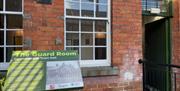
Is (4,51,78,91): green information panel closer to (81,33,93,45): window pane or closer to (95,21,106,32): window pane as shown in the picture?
(81,33,93,45): window pane

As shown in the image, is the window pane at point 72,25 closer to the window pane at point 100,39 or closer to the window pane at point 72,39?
the window pane at point 72,39

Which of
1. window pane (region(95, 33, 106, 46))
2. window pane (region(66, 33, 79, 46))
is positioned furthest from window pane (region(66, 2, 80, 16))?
window pane (region(95, 33, 106, 46))

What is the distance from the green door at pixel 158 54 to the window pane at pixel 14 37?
305 centimetres

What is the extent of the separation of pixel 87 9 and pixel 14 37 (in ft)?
4.87

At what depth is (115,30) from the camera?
19.7 ft

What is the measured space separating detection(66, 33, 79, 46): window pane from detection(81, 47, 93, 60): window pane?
0.69 feet

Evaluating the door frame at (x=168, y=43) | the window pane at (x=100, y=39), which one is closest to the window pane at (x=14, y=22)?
the window pane at (x=100, y=39)

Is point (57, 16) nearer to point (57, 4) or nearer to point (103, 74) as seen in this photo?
point (57, 4)

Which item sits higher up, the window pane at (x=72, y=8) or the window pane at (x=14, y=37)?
the window pane at (x=72, y=8)

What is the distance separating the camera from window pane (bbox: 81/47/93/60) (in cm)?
587

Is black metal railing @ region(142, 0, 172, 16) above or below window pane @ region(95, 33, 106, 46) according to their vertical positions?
above

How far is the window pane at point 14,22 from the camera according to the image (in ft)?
17.1

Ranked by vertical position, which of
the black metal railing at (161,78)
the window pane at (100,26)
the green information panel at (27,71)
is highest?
the window pane at (100,26)

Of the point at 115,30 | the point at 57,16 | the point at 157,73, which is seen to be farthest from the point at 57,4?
the point at 157,73
